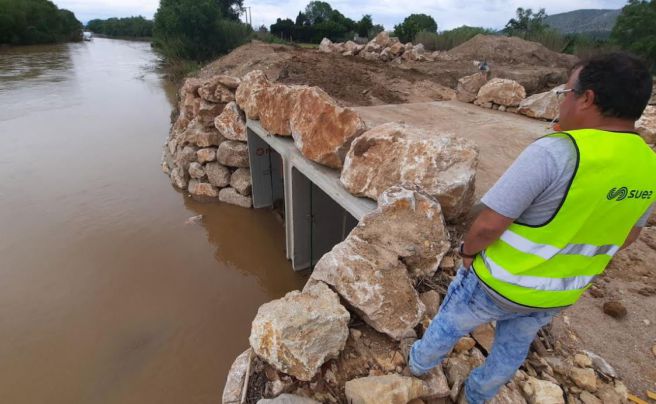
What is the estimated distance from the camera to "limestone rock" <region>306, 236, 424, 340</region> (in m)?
2.13

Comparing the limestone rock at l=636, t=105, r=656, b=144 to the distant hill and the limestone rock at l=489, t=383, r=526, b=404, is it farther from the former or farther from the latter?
the distant hill

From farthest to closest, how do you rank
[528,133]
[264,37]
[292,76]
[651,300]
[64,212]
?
[264,37], [292,76], [64,212], [528,133], [651,300]

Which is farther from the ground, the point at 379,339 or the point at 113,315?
the point at 379,339

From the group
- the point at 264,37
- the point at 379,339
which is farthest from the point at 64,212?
the point at 264,37

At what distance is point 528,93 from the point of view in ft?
27.6

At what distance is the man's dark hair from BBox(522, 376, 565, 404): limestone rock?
1506 mm

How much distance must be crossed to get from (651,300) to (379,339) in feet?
6.80

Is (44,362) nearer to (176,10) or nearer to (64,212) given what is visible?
(64,212)

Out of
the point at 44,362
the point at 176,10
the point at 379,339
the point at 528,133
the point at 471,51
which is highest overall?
the point at 176,10

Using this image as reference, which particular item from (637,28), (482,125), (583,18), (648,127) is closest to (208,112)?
(482,125)

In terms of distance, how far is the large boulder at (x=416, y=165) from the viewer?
2.72 meters

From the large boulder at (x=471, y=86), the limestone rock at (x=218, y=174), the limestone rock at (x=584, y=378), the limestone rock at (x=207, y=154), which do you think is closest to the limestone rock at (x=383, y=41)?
the large boulder at (x=471, y=86)

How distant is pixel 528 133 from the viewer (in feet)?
16.7

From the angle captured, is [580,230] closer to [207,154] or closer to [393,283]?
[393,283]
